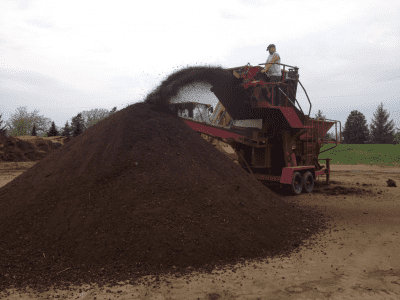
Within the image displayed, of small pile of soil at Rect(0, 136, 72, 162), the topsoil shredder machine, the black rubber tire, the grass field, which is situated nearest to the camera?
the topsoil shredder machine

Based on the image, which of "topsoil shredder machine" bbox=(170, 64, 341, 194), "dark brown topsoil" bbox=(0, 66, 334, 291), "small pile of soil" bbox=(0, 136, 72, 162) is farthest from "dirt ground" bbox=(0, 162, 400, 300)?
"small pile of soil" bbox=(0, 136, 72, 162)

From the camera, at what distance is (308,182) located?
9.43 m

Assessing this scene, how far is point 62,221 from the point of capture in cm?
404

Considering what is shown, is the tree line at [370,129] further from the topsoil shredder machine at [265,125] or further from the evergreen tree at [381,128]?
the topsoil shredder machine at [265,125]

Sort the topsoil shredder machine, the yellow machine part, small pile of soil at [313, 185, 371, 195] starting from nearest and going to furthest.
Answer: the topsoil shredder machine, the yellow machine part, small pile of soil at [313, 185, 371, 195]

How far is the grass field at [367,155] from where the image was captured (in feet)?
71.1

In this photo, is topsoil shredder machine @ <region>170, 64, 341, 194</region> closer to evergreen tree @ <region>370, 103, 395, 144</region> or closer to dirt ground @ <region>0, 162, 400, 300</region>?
dirt ground @ <region>0, 162, 400, 300</region>

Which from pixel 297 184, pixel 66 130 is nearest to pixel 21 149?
pixel 297 184

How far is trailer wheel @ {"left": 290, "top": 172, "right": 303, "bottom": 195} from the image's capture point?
8617 mm

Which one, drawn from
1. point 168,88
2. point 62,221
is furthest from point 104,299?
point 168,88

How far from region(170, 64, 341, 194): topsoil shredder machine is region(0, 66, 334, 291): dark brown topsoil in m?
2.28

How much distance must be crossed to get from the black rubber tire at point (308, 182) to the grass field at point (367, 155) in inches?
554

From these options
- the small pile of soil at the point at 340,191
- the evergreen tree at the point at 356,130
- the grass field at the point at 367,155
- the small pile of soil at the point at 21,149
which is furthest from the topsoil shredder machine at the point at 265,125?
the evergreen tree at the point at 356,130

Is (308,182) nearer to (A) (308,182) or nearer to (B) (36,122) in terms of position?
(A) (308,182)
